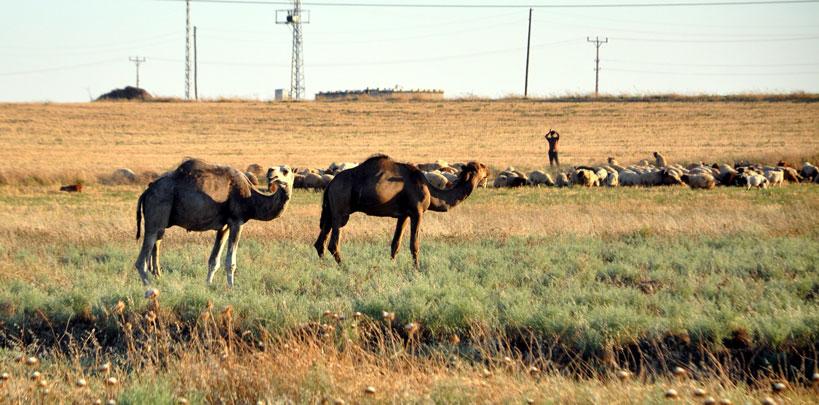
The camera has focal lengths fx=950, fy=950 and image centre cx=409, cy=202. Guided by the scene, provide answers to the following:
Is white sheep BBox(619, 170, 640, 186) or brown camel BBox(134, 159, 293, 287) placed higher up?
brown camel BBox(134, 159, 293, 287)

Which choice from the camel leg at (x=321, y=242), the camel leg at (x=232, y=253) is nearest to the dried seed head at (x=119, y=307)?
the camel leg at (x=232, y=253)

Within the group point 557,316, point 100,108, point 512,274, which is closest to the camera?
point 557,316

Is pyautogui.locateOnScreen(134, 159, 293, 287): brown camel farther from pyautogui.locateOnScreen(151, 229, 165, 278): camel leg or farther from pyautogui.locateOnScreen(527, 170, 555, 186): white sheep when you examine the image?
pyautogui.locateOnScreen(527, 170, 555, 186): white sheep

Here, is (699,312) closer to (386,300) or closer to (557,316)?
(557,316)

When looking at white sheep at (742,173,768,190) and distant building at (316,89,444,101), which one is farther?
distant building at (316,89,444,101)

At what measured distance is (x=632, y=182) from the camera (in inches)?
1359

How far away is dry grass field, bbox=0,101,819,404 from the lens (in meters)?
8.55

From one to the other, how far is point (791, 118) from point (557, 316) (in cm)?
5739

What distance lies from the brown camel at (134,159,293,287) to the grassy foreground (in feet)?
1.69

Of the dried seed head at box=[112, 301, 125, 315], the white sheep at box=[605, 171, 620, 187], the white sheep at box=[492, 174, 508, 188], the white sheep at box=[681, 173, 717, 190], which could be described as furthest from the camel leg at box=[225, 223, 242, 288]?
the white sheep at box=[681, 173, 717, 190]

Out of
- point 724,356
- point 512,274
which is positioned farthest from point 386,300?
point 724,356

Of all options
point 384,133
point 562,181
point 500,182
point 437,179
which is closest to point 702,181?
point 562,181

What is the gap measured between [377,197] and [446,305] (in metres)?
4.22

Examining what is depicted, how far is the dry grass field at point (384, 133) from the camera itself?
4488 cm
